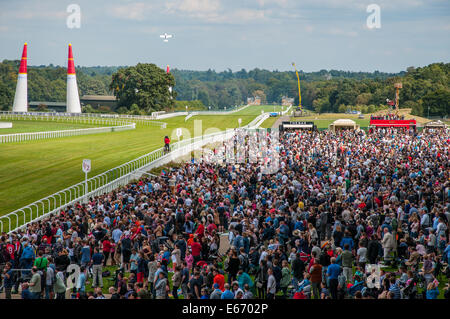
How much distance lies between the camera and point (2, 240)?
14.3 metres

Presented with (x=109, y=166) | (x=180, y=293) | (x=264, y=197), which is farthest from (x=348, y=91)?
(x=180, y=293)

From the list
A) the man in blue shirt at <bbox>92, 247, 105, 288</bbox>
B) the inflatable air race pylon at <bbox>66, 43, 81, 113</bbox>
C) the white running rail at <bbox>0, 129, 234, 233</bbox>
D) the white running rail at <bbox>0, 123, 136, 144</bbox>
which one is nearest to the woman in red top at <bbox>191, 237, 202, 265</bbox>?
the man in blue shirt at <bbox>92, 247, 105, 288</bbox>

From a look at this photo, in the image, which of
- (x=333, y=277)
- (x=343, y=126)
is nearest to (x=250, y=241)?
(x=333, y=277)

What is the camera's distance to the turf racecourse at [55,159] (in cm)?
2645

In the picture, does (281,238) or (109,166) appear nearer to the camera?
(281,238)

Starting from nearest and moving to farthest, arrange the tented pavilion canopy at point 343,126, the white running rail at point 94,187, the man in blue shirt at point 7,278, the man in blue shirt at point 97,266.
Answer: the man in blue shirt at point 7,278, the man in blue shirt at point 97,266, the white running rail at point 94,187, the tented pavilion canopy at point 343,126

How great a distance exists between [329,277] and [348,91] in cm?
11953

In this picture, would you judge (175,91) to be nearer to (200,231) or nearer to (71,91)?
(71,91)

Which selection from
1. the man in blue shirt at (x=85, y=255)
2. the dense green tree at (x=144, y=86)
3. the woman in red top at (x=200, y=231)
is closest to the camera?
the man in blue shirt at (x=85, y=255)

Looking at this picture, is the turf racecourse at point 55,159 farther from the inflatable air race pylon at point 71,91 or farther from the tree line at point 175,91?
the tree line at point 175,91

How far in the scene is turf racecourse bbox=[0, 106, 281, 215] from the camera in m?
26.5

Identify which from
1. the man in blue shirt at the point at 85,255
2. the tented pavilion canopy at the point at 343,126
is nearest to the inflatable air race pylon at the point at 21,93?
the tented pavilion canopy at the point at 343,126

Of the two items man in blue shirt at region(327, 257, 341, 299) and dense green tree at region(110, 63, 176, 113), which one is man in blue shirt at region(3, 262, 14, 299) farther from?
dense green tree at region(110, 63, 176, 113)
